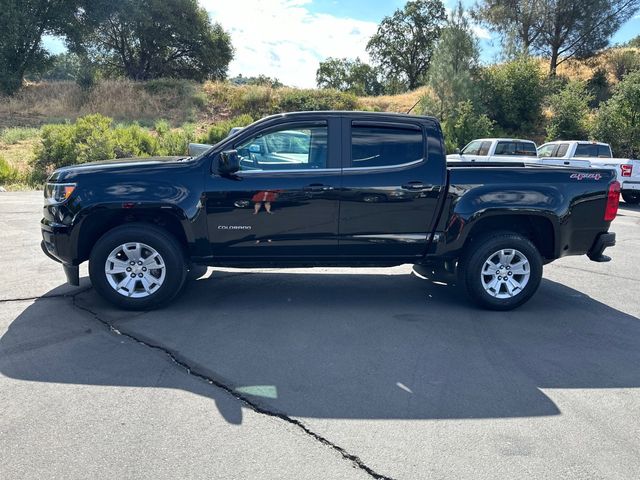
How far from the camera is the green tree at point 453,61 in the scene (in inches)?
1216

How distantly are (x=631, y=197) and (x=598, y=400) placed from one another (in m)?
15.3

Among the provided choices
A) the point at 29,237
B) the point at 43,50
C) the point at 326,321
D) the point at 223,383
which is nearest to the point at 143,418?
the point at 223,383

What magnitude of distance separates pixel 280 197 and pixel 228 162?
0.62 metres

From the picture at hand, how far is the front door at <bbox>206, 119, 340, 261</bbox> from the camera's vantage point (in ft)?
17.8

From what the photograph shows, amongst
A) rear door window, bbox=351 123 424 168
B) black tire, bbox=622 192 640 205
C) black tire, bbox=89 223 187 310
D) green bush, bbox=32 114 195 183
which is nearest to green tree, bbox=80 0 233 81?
green bush, bbox=32 114 195 183

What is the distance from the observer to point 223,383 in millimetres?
3967

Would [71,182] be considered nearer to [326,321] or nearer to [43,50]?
[326,321]

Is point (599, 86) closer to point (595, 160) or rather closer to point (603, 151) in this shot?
point (603, 151)

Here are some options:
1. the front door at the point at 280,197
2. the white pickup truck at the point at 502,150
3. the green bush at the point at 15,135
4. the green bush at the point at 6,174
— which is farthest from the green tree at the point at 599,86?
the front door at the point at 280,197

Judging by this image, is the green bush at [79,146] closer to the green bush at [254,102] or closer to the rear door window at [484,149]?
the rear door window at [484,149]

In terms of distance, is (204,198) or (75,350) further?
(204,198)

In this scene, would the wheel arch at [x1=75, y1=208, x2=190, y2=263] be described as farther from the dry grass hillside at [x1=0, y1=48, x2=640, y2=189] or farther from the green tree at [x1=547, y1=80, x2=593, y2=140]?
the green tree at [x1=547, y1=80, x2=593, y2=140]

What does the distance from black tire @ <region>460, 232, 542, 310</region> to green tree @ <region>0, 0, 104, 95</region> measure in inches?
1474

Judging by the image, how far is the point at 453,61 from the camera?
3112cm
